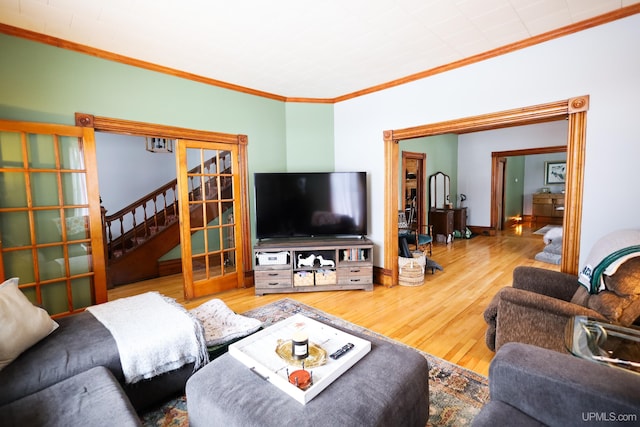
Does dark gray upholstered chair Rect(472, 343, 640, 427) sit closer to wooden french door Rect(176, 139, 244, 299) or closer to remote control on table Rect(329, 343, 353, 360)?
remote control on table Rect(329, 343, 353, 360)

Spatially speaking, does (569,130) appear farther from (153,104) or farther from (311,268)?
(153,104)

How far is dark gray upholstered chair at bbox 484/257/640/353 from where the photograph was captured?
1.68 metres

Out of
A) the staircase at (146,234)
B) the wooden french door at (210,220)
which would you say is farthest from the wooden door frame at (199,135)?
the staircase at (146,234)

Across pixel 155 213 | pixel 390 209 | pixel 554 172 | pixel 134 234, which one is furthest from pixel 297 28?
pixel 554 172

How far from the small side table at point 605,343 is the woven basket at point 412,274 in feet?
8.03

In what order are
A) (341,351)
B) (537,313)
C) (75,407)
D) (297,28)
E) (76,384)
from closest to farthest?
(75,407), (76,384), (341,351), (537,313), (297,28)

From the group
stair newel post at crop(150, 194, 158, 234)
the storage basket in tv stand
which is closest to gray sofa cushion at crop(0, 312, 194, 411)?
the storage basket in tv stand

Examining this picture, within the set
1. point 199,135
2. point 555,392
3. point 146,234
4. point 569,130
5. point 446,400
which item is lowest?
point 446,400

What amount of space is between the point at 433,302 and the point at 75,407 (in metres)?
3.24

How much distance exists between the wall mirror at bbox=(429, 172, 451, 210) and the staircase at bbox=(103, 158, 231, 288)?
16.0 ft

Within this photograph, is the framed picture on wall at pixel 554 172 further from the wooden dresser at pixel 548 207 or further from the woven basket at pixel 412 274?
the woven basket at pixel 412 274

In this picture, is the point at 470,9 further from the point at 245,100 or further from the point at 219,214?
the point at 219,214

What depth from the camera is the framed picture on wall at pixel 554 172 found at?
9273 millimetres

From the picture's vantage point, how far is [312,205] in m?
4.09
